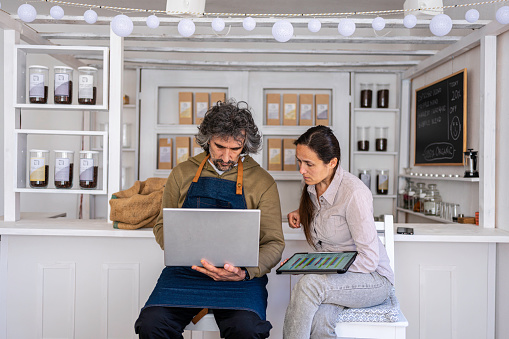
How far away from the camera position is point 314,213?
225 cm

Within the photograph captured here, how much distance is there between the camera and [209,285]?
2.08 m

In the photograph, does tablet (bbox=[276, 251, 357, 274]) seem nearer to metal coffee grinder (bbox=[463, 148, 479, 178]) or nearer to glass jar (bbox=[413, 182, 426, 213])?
metal coffee grinder (bbox=[463, 148, 479, 178])

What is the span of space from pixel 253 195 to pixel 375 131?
2845mm

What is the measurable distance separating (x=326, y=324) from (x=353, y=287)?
173 millimetres

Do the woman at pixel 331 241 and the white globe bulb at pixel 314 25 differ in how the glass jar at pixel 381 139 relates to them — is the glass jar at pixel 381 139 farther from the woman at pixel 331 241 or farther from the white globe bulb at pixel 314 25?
the woman at pixel 331 241

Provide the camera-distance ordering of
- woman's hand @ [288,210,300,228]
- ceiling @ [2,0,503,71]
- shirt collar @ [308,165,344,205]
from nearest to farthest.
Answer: shirt collar @ [308,165,344,205]
woman's hand @ [288,210,300,228]
ceiling @ [2,0,503,71]

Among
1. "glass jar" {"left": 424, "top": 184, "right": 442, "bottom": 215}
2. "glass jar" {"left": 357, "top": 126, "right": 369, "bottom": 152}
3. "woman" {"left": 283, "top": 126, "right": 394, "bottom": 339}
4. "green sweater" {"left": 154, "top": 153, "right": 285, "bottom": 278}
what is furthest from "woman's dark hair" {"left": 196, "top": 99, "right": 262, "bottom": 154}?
"glass jar" {"left": 357, "top": 126, "right": 369, "bottom": 152}

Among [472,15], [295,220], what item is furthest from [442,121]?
[295,220]

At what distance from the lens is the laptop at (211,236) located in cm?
188

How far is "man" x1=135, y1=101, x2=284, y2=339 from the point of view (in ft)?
6.42

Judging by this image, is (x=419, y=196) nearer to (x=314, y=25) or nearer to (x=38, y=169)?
(x=314, y=25)

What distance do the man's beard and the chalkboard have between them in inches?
72.6

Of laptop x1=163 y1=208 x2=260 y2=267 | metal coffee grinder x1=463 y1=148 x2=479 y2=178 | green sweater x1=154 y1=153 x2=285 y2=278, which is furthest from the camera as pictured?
metal coffee grinder x1=463 y1=148 x2=479 y2=178

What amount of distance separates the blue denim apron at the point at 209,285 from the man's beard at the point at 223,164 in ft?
0.15
